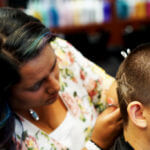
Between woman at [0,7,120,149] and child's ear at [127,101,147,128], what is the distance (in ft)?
0.63

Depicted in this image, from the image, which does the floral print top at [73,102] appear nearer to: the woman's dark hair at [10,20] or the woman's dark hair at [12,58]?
the woman's dark hair at [12,58]

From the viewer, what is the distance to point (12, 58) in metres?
1.06

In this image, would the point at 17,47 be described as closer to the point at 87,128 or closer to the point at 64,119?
the point at 64,119

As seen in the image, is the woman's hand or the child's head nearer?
the child's head

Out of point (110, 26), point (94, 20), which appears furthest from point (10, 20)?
point (110, 26)

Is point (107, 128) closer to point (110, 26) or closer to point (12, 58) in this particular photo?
point (12, 58)

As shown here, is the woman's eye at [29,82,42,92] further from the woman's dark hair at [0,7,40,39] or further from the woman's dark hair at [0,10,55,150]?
the woman's dark hair at [0,7,40,39]

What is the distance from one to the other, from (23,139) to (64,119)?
0.79 ft

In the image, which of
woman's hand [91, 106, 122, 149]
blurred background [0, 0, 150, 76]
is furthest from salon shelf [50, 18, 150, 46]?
woman's hand [91, 106, 122, 149]

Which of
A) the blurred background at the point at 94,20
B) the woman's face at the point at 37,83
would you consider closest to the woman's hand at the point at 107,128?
the woman's face at the point at 37,83

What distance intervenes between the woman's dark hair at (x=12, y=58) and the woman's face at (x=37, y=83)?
3 cm

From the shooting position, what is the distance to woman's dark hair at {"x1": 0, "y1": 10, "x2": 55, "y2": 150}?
3.46ft

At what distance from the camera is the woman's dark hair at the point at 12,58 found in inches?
41.5

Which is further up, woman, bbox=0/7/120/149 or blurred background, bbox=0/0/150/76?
woman, bbox=0/7/120/149
